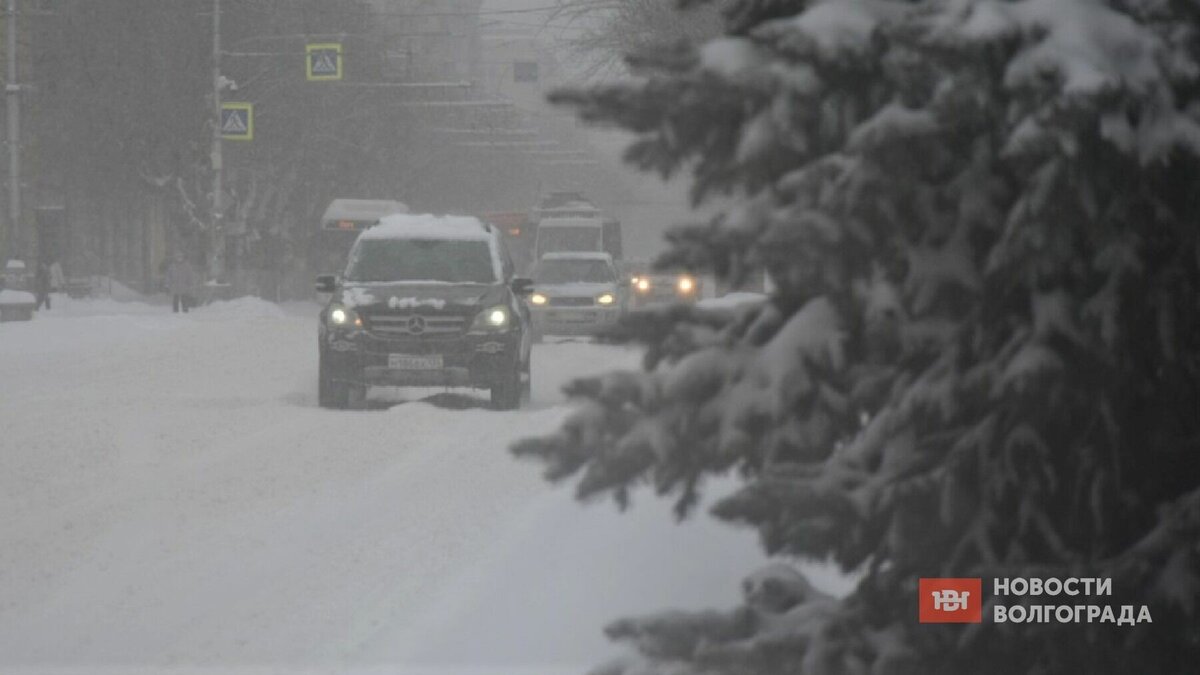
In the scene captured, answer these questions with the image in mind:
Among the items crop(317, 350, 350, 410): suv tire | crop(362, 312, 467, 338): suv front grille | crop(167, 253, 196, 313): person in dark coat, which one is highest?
crop(362, 312, 467, 338): suv front grille

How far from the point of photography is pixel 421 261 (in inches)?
822

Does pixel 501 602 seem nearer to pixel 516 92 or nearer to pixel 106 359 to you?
pixel 106 359

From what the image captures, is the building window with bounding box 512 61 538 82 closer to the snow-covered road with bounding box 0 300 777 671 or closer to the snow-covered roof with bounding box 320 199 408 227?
the snow-covered roof with bounding box 320 199 408 227

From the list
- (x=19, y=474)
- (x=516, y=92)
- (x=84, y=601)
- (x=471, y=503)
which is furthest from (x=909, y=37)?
(x=516, y=92)

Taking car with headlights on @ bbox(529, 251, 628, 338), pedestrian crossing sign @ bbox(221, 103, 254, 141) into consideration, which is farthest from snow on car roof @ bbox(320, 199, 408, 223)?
car with headlights on @ bbox(529, 251, 628, 338)

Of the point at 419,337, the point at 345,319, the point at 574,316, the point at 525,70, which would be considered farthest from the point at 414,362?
the point at 525,70

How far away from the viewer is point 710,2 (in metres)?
3.63

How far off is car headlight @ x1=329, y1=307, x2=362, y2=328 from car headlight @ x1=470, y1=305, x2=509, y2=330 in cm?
106

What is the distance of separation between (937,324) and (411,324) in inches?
638

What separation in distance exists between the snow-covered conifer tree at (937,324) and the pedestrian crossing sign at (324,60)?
40.7m

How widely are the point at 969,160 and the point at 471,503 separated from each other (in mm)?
8653

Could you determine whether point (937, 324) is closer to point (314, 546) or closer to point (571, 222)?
point (314, 546)

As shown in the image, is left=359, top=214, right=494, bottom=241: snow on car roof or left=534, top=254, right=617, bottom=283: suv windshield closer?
left=359, top=214, right=494, bottom=241: snow on car roof

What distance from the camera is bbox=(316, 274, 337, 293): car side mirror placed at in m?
20.0
